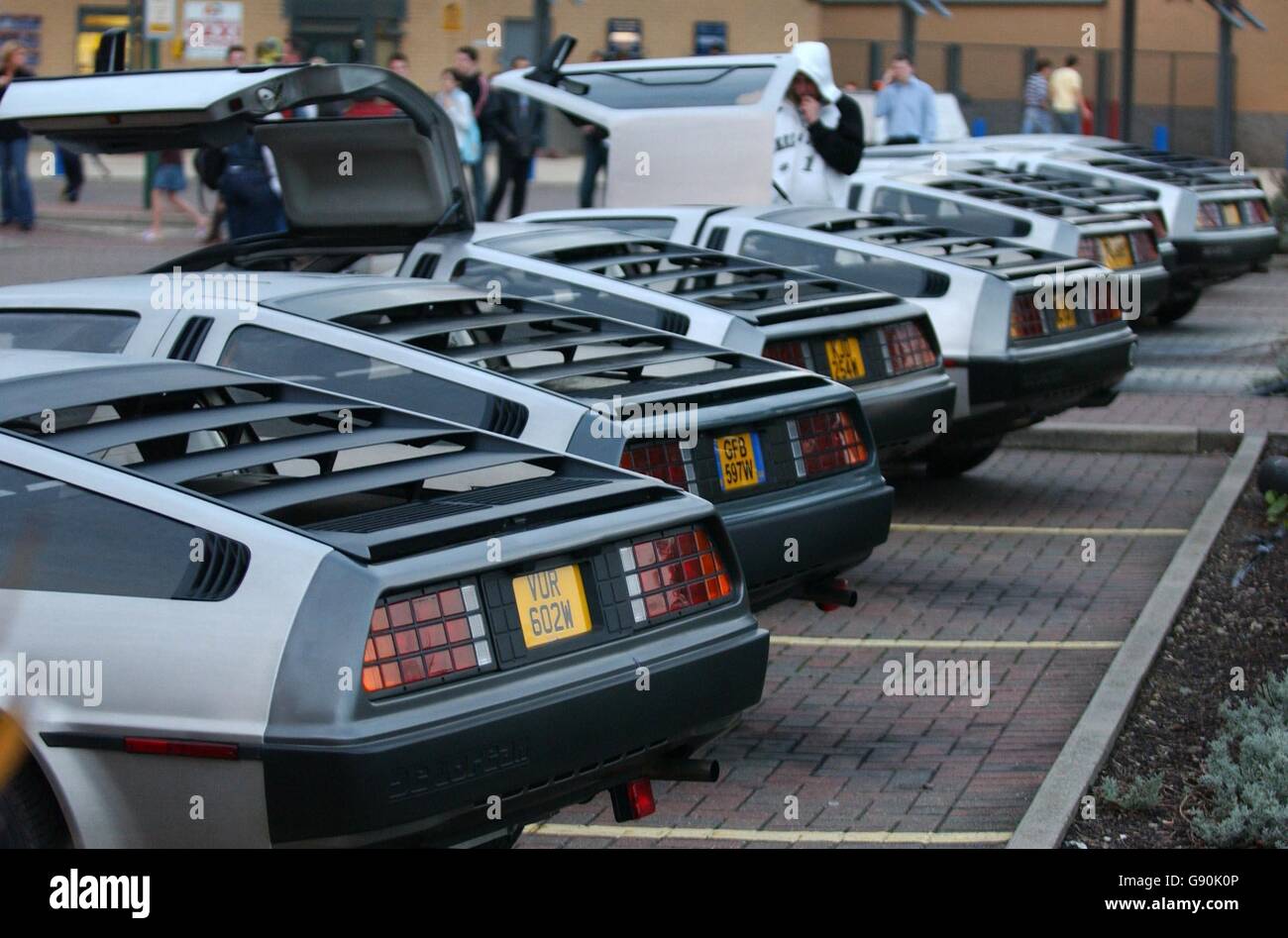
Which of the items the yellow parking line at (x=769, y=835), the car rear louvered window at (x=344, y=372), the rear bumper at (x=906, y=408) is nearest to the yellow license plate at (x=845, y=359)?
the rear bumper at (x=906, y=408)

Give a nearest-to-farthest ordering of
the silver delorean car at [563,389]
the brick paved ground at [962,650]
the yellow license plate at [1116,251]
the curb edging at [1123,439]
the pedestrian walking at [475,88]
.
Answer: the brick paved ground at [962,650] → the silver delorean car at [563,389] → the curb edging at [1123,439] → the yellow license plate at [1116,251] → the pedestrian walking at [475,88]

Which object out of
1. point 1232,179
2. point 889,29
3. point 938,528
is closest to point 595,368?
point 938,528

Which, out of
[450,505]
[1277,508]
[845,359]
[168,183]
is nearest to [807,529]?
[845,359]

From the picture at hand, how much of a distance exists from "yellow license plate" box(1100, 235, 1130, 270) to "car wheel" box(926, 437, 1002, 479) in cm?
364

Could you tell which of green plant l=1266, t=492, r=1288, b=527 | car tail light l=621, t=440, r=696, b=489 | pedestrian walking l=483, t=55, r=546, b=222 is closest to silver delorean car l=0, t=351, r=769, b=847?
car tail light l=621, t=440, r=696, b=489

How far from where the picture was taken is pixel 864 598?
27.6 feet

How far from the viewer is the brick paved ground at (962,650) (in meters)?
5.80

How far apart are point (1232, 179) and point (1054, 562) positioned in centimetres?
1078

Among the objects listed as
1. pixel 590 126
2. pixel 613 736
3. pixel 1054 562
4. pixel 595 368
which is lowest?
pixel 1054 562

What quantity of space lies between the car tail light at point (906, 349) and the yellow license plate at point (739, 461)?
89.3 inches

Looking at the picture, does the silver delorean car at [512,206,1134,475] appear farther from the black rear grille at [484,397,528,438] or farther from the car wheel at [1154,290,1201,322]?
the car wheel at [1154,290,1201,322]

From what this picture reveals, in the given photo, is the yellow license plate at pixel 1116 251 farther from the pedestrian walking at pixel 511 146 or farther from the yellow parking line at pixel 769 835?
the yellow parking line at pixel 769 835

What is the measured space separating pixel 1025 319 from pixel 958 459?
1318 mm
